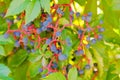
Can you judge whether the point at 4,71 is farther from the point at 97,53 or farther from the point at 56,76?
the point at 97,53

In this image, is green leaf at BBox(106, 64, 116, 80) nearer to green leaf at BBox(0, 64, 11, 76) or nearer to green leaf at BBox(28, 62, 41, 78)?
green leaf at BBox(28, 62, 41, 78)

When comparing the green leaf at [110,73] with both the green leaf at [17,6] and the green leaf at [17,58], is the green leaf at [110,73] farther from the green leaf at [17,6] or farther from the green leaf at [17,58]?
the green leaf at [17,6]

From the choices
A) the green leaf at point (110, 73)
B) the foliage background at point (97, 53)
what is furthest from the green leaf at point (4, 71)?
the green leaf at point (110, 73)

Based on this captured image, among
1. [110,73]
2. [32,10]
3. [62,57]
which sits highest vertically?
[32,10]

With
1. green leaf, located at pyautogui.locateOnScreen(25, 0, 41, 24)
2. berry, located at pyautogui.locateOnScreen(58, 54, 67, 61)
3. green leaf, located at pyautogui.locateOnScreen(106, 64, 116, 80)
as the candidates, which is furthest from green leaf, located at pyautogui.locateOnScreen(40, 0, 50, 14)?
green leaf, located at pyautogui.locateOnScreen(106, 64, 116, 80)

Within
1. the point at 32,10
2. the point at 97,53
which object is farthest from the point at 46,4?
the point at 97,53

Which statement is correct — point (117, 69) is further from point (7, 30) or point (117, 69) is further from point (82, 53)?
point (7, 30)
